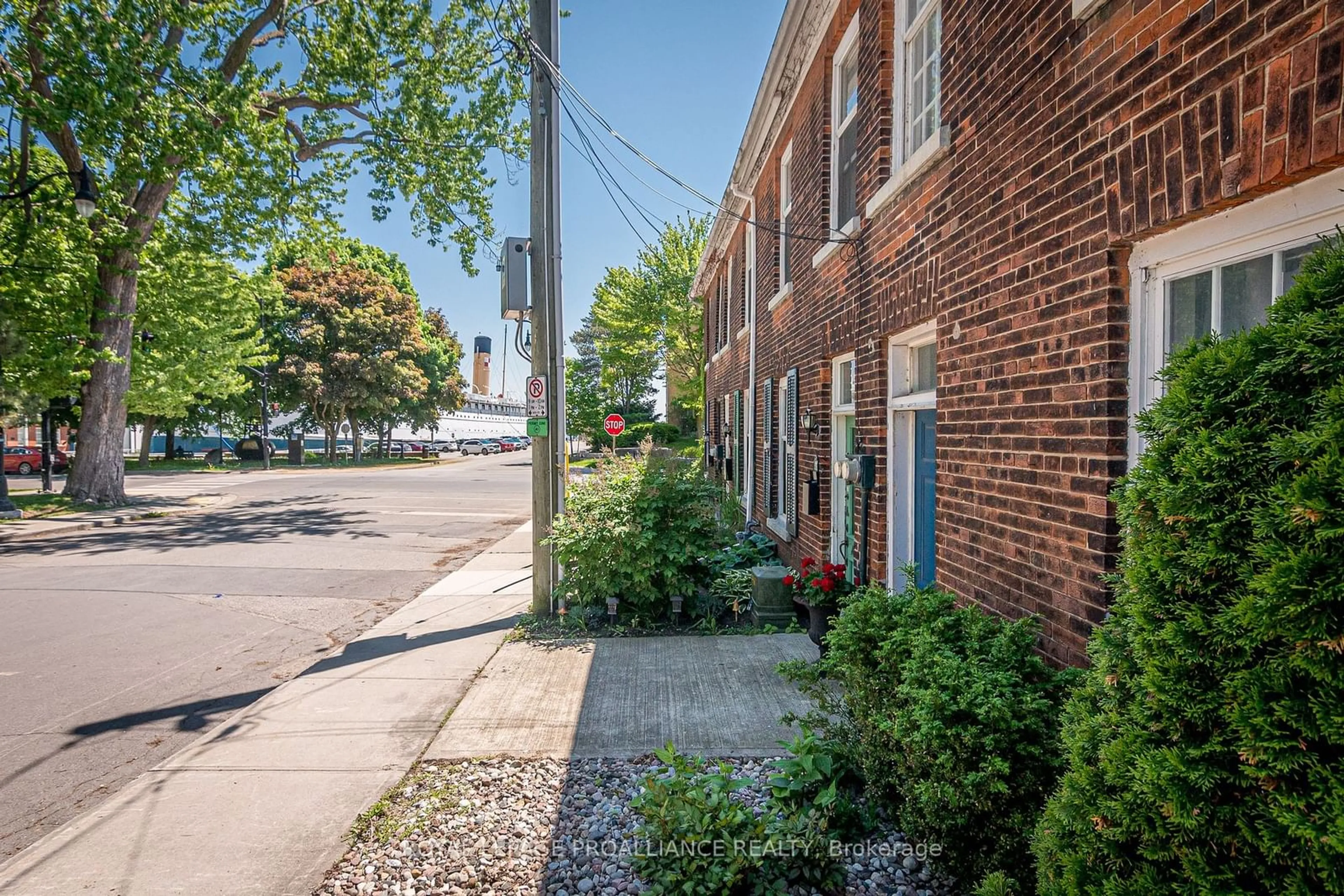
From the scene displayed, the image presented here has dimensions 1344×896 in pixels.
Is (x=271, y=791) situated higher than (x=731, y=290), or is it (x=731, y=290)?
(x=731, y=290)

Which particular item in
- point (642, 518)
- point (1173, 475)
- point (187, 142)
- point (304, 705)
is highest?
point (187, 142)

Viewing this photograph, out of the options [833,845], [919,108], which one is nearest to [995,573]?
[833,845]

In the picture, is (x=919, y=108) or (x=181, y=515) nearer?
(x=919, y=108)

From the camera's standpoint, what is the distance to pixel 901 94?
514 centimetres

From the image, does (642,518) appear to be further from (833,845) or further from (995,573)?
(833,845)

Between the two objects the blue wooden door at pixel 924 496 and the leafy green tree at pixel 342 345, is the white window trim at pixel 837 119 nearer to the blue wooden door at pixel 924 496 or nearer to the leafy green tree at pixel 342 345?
the blue wooden door at pixel 924 496

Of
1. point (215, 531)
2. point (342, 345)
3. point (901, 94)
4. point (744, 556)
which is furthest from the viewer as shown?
point (342, 345)

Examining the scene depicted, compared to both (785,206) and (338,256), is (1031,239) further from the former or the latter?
(338,256)

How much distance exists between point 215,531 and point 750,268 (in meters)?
11.4

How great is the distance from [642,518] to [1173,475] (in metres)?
5.49

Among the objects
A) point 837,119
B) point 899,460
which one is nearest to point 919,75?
point 837,119

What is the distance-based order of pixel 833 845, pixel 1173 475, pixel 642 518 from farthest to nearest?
pixel 642 518, pixel 833 845, pixel 1173 475

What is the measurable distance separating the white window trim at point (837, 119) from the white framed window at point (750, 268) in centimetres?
409

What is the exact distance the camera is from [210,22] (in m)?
13.8
